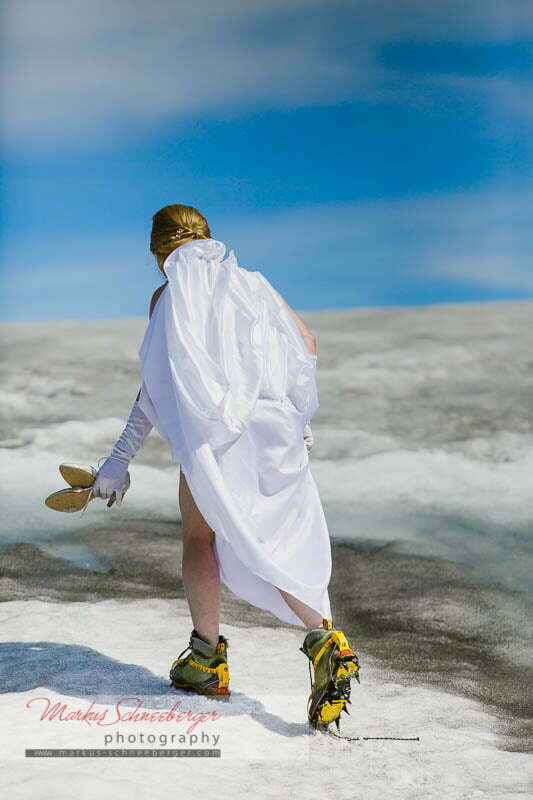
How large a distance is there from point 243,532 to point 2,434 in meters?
5.32

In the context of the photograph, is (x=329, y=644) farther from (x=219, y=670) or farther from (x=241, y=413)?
(x=241, y=413)

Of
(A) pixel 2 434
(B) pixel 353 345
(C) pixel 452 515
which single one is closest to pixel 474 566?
(C) pixel 452 515

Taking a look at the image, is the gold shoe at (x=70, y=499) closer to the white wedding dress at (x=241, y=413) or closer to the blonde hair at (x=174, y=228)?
the white wedding dress at (x=241, y=413)

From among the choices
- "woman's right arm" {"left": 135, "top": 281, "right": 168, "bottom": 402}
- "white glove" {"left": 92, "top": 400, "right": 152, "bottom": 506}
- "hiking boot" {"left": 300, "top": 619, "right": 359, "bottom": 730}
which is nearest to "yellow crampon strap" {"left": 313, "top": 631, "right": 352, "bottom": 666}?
"hiking boot" {"left": 300, "top": 619, "right": 359, "bottom": 730}

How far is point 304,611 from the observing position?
7.98ft

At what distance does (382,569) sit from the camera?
4332 mm

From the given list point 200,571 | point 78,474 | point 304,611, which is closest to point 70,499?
point 78,474

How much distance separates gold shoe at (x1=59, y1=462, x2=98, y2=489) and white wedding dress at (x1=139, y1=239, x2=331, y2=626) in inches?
8.2

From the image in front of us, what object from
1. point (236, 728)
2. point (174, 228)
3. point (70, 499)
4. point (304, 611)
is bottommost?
point (236, 728)

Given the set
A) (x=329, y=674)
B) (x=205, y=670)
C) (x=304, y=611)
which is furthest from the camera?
(x=205, y=670)

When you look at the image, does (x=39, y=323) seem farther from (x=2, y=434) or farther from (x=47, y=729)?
(x=47, y=729)

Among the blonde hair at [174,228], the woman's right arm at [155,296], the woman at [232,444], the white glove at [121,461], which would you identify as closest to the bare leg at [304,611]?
the woman at [232,444]

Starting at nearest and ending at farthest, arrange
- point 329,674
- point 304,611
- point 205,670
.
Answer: point 329,674 → point 304,611 → point 205,670

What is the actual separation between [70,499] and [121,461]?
154mm
